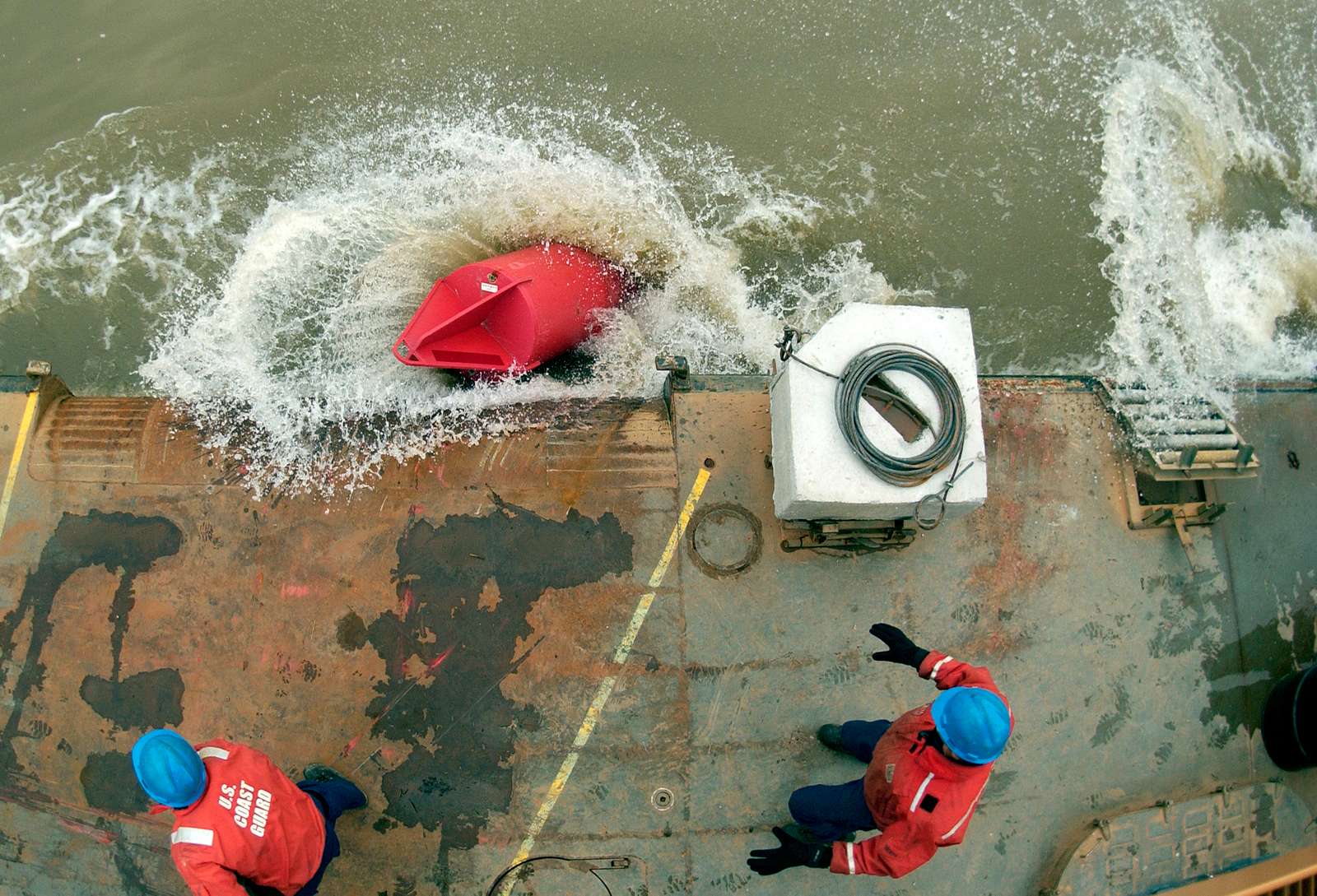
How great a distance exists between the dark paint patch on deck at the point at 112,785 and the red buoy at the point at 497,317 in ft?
8.79

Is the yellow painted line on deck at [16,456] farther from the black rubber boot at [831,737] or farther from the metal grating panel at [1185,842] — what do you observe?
the metal grating panel at [1185,842]

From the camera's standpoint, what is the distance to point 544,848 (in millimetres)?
4359

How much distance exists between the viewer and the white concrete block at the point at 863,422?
159 inches

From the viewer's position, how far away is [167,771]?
133 inches

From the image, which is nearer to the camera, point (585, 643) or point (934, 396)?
point (934, 396)

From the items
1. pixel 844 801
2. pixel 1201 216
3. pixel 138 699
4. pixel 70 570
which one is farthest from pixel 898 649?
pixel 1201 216

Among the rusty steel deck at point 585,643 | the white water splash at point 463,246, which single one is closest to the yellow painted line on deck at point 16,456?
the rusty steel deck at point 585,643

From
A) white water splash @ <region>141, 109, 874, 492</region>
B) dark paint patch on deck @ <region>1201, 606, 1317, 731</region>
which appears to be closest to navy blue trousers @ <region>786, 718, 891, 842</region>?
dark paint patch on deck @ <region>1201, 606, 1317, 731</region>

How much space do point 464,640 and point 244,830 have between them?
1.35m

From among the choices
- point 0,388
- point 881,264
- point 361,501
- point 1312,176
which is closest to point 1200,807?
point 881,264

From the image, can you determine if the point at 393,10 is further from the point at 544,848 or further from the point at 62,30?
the point at 544,848

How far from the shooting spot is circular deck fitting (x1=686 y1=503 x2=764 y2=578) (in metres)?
4.60

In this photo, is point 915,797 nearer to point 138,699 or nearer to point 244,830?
point 244,830

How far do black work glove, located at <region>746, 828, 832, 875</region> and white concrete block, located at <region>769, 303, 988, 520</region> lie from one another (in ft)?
5.21
